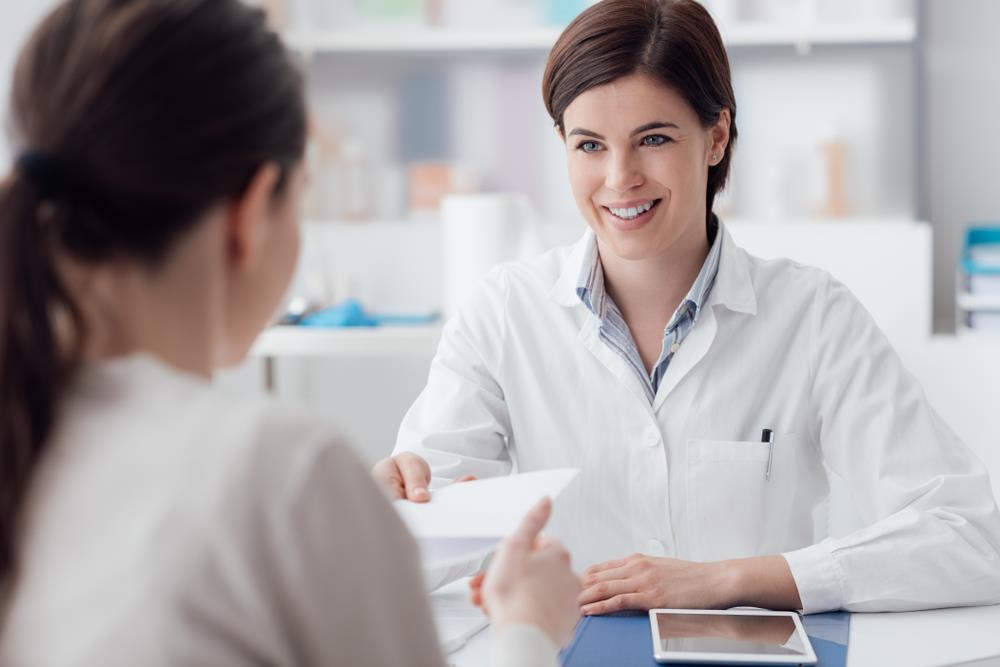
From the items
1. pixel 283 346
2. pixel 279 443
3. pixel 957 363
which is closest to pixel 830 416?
pixel 957 363

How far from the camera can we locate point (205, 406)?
645 millimetres

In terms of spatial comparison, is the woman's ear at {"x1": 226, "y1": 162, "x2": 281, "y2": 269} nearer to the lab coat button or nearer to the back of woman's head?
the back of woman's head

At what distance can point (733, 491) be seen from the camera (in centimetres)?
148

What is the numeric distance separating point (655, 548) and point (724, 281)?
370 mm

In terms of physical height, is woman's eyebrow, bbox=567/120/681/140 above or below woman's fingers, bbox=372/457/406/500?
above

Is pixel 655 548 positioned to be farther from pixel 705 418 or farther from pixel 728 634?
pixel 728 634

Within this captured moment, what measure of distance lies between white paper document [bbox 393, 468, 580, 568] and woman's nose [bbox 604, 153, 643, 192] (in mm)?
557

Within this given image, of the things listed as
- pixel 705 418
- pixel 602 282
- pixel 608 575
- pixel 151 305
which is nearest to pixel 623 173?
pixel 602 282

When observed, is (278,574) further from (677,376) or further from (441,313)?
(441,313)

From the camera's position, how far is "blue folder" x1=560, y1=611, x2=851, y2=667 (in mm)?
1055

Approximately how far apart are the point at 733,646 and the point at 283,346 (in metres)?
1.95

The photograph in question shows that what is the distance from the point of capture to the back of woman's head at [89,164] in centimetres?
64

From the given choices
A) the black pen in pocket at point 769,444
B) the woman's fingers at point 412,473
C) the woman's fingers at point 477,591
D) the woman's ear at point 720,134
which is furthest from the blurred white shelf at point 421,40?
the woman's fingers at point 477,591

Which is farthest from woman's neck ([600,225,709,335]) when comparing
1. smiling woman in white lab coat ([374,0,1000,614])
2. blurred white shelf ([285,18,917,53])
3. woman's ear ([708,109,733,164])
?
blurred white shelf ([285,18,917,53])
